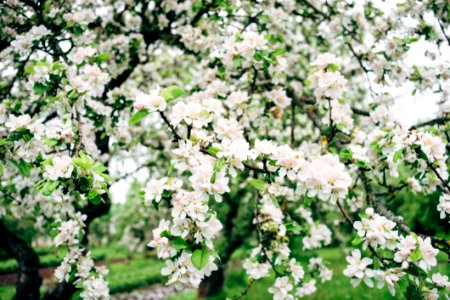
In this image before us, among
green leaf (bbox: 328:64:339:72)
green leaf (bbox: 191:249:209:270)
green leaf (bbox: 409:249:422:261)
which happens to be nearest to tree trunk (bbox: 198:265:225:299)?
green leaf (bbox: 328:64:339:72)

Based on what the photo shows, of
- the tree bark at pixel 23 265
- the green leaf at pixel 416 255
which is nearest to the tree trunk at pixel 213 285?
the tree bark at pixel 23 265

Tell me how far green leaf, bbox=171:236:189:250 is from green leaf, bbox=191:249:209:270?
69 millimetres

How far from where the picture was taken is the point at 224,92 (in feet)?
13.4

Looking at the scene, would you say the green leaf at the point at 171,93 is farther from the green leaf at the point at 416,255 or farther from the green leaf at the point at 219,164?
the green leaf at the point at 416,255

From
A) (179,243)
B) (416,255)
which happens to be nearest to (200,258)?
(179,243)

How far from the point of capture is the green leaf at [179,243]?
2.15 meters

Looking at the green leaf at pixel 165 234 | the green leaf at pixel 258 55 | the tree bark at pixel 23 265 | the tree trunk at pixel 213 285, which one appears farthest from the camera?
the tree trunk at pixel 213 285

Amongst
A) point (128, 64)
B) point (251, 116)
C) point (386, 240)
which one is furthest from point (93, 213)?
point (386, 240)

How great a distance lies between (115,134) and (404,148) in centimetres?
310

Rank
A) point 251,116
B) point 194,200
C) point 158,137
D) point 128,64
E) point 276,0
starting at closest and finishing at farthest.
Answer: point 194,200 < point 251,116 < point 276,0 < point 128,64 < point 158,137

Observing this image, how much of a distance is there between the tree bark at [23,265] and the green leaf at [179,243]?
11.3ft

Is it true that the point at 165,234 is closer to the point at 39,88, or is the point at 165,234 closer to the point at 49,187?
the point at 49,187

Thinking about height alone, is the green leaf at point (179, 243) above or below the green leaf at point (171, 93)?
below

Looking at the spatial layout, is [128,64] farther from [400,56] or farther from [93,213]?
[400,56]
